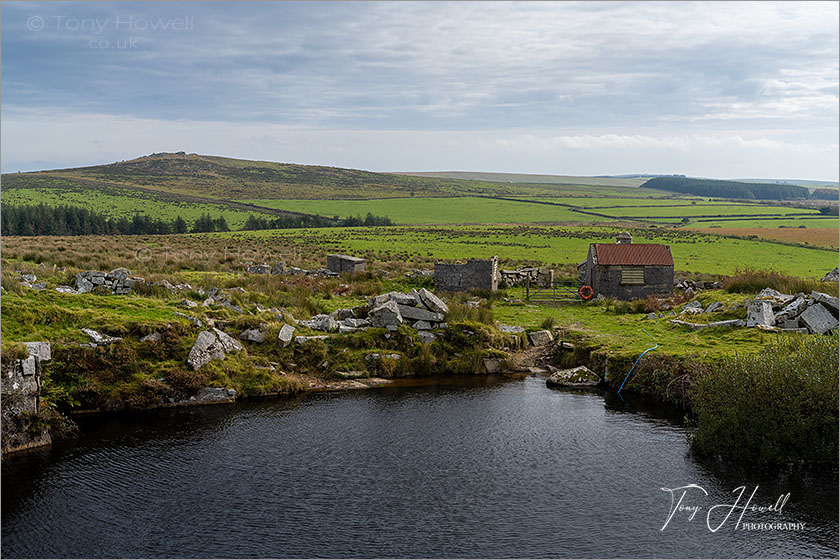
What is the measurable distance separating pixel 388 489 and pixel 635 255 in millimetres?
31000

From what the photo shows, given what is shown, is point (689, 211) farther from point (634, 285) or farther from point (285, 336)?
point (285, 336)

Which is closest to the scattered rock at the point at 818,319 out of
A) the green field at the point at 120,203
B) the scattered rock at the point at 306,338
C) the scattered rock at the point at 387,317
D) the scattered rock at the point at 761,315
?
the scattered rock at the point at 761,315

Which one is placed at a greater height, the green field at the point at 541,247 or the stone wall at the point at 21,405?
the green field at the point at 541,247

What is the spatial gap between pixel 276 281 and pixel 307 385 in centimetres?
1448

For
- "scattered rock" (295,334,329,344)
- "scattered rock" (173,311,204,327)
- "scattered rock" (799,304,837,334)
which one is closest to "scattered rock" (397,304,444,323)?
"scattered rock" (295,334,329,344)

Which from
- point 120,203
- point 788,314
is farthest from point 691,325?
point 120,203

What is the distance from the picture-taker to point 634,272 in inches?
1745

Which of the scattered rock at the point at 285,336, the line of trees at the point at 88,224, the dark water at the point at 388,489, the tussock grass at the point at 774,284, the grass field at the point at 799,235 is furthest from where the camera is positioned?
the line of trees at the point at 88,224

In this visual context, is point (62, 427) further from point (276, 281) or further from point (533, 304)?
point (533, 304)

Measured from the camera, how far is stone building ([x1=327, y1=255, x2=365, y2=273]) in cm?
5100

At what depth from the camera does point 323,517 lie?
17031mm

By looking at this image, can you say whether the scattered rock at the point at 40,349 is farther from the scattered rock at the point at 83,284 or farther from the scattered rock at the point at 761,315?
the scattered rock at the point at 761,315
